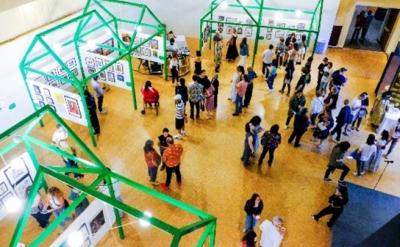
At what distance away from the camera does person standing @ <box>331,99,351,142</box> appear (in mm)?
7848

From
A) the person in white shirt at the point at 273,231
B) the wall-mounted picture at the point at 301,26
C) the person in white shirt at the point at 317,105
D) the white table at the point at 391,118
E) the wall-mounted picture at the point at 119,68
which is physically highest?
the wall-mounted picture at the point at 301,26

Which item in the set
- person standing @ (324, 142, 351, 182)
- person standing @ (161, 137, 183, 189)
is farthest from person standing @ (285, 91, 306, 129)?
person standing @ (161, 137, 183, 189)

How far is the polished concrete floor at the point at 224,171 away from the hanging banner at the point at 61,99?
899 millimetres

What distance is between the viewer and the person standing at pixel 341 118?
7848 millimetres

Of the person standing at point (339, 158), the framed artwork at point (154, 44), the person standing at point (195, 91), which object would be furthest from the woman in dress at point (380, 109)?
the framed artwork at point (154, 44)

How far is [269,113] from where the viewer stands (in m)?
9.35

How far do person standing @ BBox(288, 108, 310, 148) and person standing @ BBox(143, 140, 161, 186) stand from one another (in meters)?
3.22

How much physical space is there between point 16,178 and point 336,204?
17.8 feet

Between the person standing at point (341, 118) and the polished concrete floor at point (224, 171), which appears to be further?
the person standing at point (341, 118)

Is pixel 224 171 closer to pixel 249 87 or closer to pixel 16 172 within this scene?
pixel 249 87

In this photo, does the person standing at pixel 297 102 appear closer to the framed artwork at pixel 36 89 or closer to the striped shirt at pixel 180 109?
the striped shirt at pixel 180 109

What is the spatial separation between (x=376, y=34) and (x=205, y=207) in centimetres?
1144

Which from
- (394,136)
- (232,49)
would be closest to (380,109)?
(394,136)

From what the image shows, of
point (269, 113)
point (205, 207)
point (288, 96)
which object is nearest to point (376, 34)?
point (288, 96)
